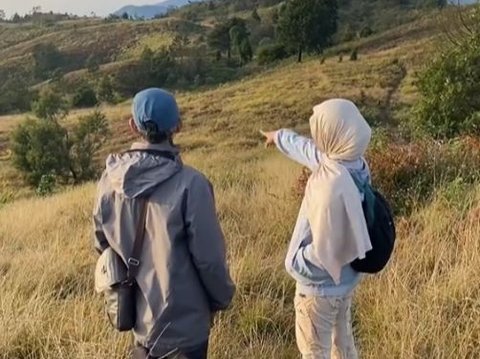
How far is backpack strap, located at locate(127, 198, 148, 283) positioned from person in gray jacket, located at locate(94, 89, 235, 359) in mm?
17

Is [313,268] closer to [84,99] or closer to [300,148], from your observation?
[300,148]

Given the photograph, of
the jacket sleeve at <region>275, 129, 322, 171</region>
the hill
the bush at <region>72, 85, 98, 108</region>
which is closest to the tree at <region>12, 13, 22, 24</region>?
the hill

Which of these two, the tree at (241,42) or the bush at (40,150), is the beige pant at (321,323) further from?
the tree at (241,42)

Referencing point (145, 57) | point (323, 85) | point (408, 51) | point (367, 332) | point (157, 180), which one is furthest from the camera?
point (145, 57)

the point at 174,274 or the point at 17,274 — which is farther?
the point at 17,274

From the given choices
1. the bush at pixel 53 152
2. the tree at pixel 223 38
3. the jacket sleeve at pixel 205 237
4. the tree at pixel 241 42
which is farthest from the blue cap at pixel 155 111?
the tree at pixel 223 38

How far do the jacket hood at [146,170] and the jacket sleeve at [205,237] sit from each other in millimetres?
127

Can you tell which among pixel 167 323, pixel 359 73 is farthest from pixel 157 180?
pixel 359 73

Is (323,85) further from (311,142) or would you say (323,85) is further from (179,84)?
(311,142)

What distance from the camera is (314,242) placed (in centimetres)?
305

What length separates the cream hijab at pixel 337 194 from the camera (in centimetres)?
295

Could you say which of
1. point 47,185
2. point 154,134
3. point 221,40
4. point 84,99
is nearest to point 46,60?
point 221,40

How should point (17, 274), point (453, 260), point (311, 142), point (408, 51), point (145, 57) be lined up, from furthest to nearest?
point (145, 57) → point (408, 51) → point (17, 274) → point (453, 260) → point (311, 142)

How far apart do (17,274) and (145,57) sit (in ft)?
212
